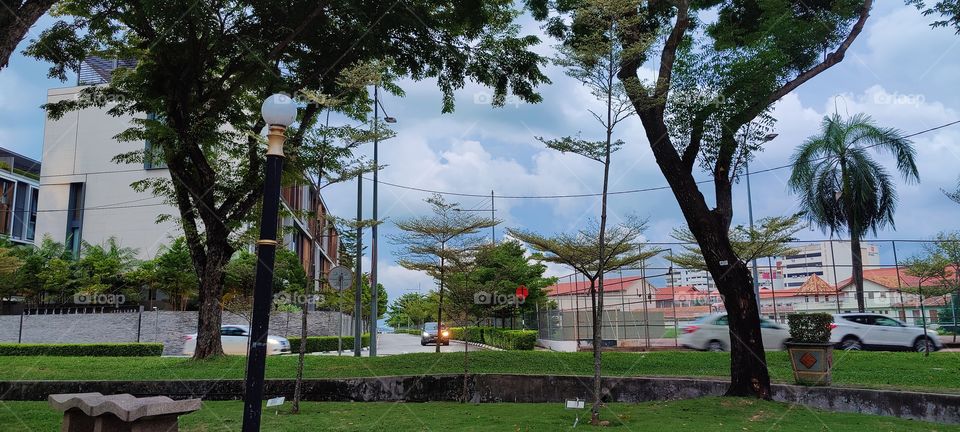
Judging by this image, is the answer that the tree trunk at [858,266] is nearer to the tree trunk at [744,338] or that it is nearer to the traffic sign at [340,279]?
the tree trunk at [744,338]

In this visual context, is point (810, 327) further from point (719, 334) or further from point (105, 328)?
point (105, 328)

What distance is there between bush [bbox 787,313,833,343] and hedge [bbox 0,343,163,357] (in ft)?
65.9

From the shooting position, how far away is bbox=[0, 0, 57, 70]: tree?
6938 millimetres

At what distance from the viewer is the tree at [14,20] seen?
6.94m

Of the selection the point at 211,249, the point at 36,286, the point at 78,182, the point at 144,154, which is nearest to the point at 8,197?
the point at 78,182

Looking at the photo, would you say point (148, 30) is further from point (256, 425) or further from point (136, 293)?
point (136, 293)

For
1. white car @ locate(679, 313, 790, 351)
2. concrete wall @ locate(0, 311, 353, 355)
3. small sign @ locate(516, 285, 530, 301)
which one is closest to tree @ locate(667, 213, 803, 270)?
white car @ locate(679, 313, 790, 351)

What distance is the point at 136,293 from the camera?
31.6 metres

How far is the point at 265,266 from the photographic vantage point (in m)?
4.27

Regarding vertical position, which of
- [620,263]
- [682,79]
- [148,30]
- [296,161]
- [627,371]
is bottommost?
[627,371]

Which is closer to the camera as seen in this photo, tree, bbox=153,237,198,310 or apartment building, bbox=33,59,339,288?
tree, bbox=153,237,198,310

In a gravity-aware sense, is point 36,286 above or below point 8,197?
below

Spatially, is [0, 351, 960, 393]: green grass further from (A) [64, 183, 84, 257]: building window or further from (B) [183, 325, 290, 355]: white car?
(A) [64, 183, 84, 257]: building window

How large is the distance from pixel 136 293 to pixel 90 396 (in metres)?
28.7
